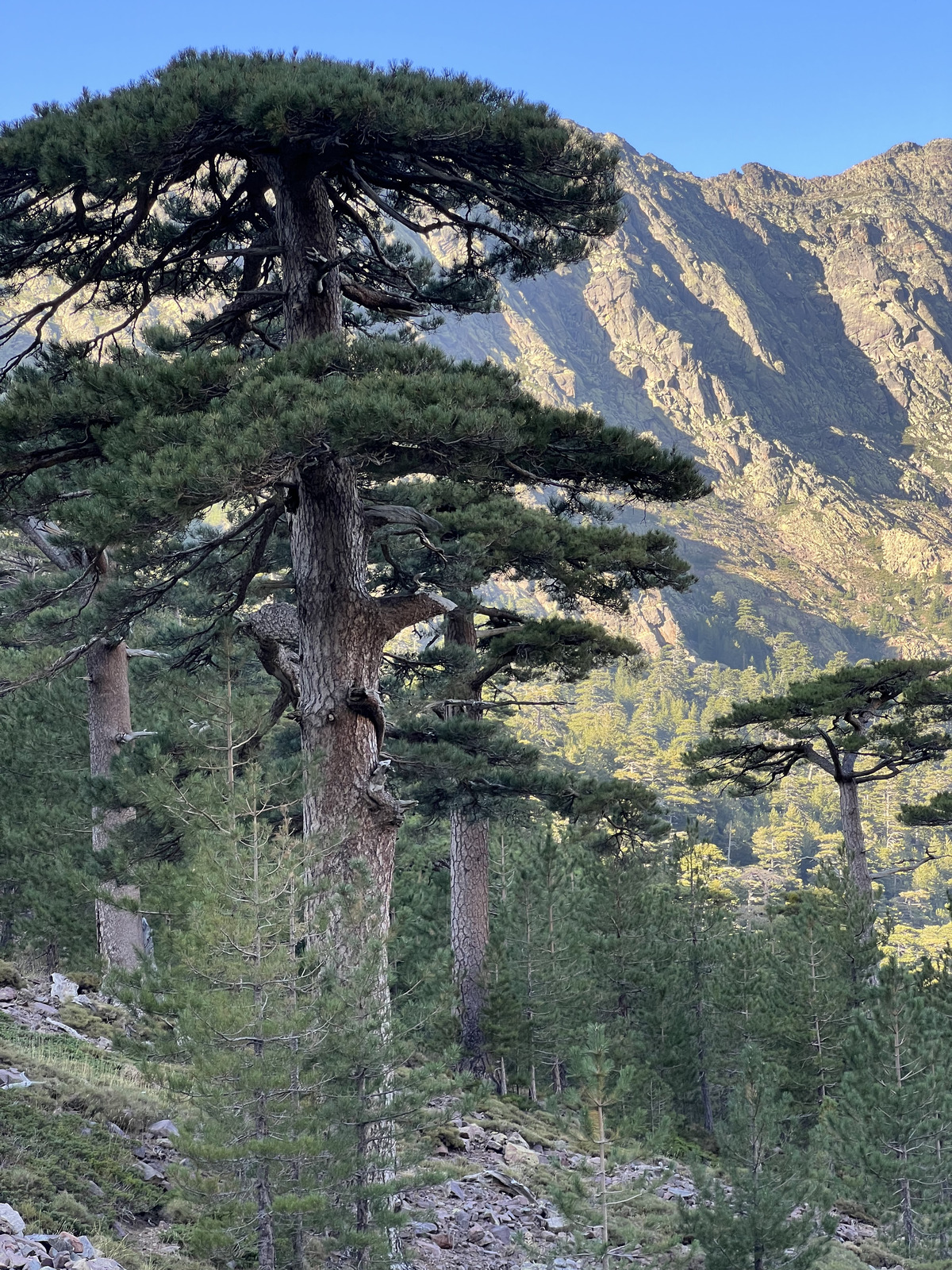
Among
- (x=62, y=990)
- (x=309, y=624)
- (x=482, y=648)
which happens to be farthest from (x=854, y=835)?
(x=309, y=624)

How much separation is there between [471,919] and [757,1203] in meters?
6.79

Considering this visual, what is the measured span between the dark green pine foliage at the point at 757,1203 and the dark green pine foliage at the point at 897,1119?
411cm

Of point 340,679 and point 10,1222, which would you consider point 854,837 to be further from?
point 10,1222

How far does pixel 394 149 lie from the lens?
22.3ft

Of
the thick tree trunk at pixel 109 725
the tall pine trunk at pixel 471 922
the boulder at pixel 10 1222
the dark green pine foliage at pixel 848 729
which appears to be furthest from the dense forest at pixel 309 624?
the dark green pine foliage at pixel 848 729

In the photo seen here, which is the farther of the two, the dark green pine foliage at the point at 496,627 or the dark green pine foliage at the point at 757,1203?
the dark green pine foliage at the point at 496,627

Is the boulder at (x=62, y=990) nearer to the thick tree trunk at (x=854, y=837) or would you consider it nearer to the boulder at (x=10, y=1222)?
the boulder at (x=10, y=1222)

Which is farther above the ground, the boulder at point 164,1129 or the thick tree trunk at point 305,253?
the thick tree trunk at point 305,253

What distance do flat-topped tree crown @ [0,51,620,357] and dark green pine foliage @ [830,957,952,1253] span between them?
10.9m

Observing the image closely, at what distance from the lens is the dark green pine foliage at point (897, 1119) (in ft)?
44.7

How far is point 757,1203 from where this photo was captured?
940 cm

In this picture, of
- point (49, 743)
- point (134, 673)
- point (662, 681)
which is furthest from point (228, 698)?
point (662, 681)

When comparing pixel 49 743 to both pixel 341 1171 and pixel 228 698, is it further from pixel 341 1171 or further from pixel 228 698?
pixel 341 1171

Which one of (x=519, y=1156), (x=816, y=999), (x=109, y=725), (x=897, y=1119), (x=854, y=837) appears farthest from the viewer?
(x=854, y=837)
